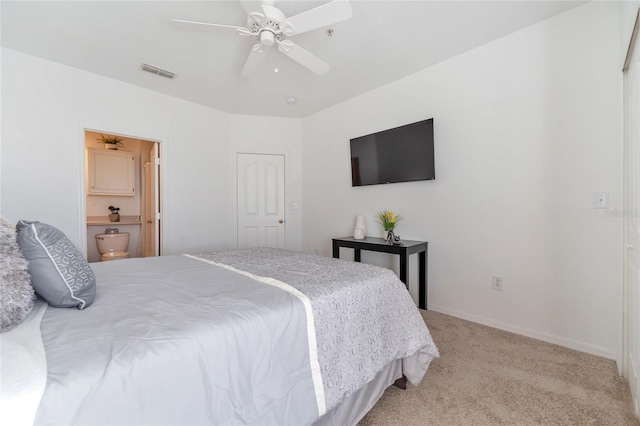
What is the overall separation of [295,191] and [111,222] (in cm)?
287

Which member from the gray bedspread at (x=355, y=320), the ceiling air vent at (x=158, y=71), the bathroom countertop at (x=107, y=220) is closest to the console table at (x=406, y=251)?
the gray bedspread at (x=355, y=320)

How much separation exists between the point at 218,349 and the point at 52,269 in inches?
27.9

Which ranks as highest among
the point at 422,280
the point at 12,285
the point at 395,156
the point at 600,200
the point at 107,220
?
the point at 395,156

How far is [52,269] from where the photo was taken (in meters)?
1.01

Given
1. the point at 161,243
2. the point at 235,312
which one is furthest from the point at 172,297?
the point at 161,243

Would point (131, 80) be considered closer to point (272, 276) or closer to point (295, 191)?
point (295, 191)

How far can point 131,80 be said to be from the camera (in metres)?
3.15

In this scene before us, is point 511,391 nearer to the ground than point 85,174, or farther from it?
nearer to the ground

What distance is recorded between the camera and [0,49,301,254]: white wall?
2.61m

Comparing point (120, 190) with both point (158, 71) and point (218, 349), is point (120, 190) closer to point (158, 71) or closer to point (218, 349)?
point (158, 71)

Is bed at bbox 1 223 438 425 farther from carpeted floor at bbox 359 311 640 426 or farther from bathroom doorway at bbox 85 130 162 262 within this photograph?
bathroom doorway at bbox 85 130 162 262

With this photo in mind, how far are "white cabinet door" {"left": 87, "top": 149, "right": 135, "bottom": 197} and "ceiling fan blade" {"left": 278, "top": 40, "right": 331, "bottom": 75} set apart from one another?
3.73 meters

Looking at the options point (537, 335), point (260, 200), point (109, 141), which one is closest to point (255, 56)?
point (260, 200)

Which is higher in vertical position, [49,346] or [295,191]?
[295,191]
